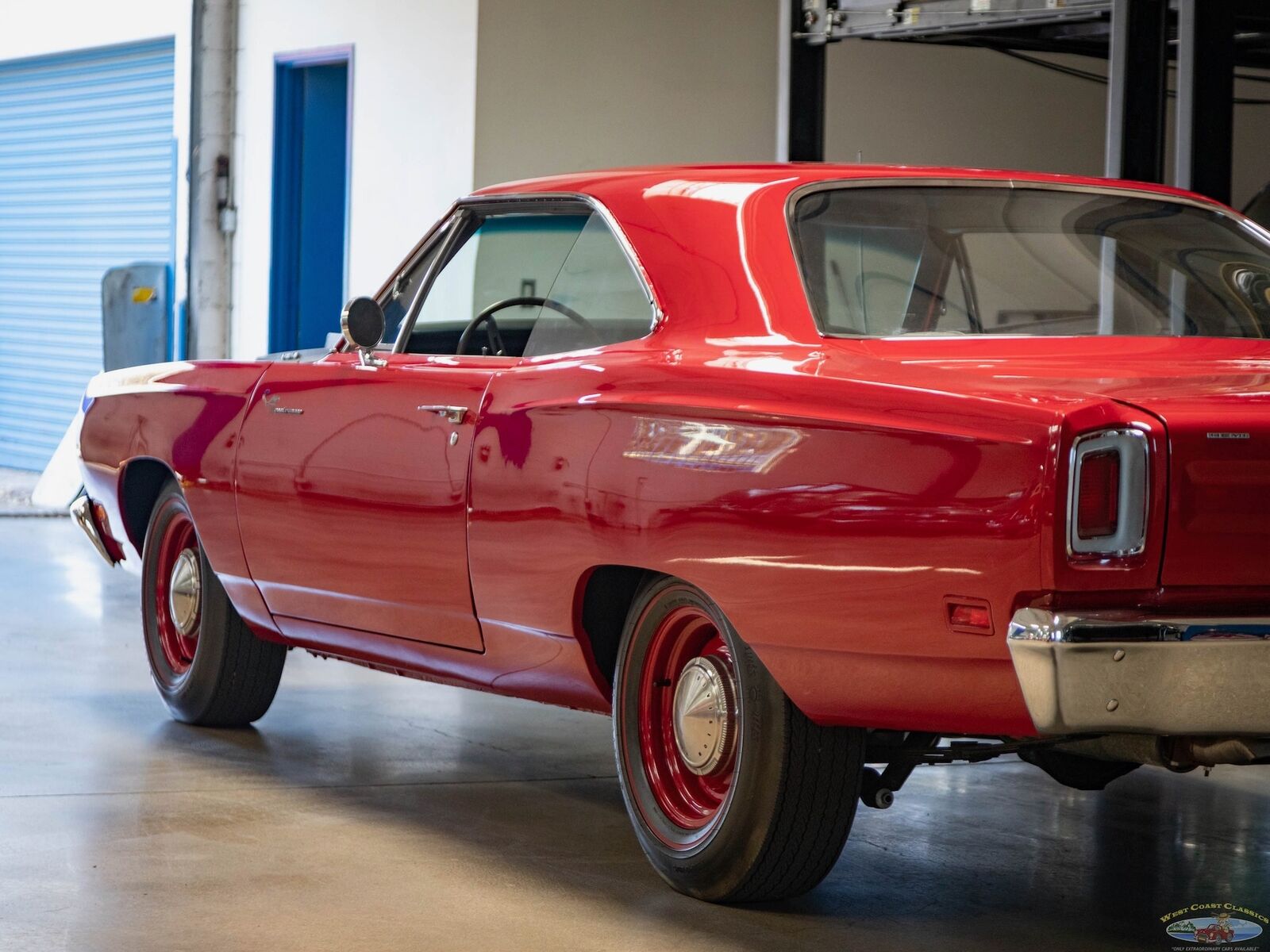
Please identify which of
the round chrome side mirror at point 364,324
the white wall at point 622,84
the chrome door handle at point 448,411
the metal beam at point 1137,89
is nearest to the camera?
the chrome door handle at point 448,411

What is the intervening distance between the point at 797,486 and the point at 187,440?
104 inches

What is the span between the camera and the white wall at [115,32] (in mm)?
14141

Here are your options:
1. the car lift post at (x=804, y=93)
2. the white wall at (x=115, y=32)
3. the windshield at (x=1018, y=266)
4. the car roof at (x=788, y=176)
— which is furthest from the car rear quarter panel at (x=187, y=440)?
the white wall at (x=115, y=32)

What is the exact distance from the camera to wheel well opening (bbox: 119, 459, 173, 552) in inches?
242

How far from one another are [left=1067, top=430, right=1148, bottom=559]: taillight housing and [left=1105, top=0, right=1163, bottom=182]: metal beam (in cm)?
589

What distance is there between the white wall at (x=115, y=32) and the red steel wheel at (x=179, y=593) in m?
8.26

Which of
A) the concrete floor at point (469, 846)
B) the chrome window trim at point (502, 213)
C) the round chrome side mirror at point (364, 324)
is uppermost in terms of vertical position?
the chrome window trim at point (502, 213)

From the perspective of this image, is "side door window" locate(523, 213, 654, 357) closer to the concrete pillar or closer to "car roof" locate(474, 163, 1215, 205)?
"car roof" locate(474, 163, 1215, 205)

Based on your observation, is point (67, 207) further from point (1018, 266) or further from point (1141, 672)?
point (1141, 672)

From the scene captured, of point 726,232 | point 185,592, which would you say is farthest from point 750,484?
point 185,592

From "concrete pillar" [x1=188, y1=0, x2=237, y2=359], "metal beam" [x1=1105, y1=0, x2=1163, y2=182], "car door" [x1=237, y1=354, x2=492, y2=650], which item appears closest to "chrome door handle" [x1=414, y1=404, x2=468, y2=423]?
"car door" [x1=237, y1=354, x2=492, y2=650]

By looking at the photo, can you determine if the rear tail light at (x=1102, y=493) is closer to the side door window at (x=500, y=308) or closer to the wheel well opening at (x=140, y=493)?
the side door window at (x=500, y=308)

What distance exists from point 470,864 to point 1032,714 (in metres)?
1.55

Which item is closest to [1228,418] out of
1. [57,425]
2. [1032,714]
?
[1032,714]
